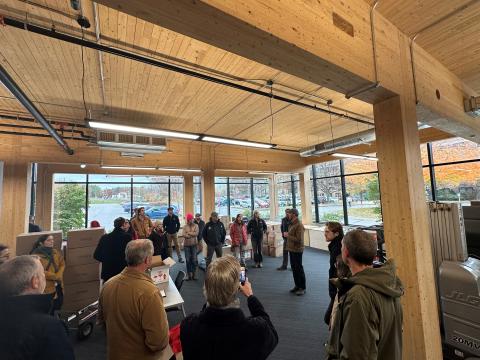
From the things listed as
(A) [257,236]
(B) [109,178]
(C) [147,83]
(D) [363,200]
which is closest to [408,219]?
(C) [147,83]

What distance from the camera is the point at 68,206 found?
8.30 metres

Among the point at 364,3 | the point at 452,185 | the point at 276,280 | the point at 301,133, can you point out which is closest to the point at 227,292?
the point at 364,3

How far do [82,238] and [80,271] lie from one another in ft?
1.98

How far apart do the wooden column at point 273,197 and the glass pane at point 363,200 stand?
4.10 meters

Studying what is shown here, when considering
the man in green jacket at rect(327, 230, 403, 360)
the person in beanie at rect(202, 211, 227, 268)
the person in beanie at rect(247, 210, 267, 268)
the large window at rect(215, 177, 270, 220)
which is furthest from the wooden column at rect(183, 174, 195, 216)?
the man in green jacket at rect(327, 230, 403, 360)

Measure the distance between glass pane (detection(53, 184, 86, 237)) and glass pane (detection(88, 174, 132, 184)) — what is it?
0.43 meters

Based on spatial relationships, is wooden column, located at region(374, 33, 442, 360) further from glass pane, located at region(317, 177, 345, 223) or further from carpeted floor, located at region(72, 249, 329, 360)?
glass pane, located at region(317, 177, 345, 223)

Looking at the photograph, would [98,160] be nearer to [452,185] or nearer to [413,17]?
[413,17]

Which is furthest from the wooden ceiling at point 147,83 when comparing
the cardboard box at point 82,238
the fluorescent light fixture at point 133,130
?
the cardboard box at point 82,238

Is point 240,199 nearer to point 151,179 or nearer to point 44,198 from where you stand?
point 151,179

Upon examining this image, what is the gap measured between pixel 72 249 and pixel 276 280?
438 centimetres

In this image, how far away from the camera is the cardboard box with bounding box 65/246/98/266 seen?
13.7 ft

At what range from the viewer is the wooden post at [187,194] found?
31.1 feet

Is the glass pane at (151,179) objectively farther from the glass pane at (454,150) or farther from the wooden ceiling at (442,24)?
the glass pane at (454,150)
